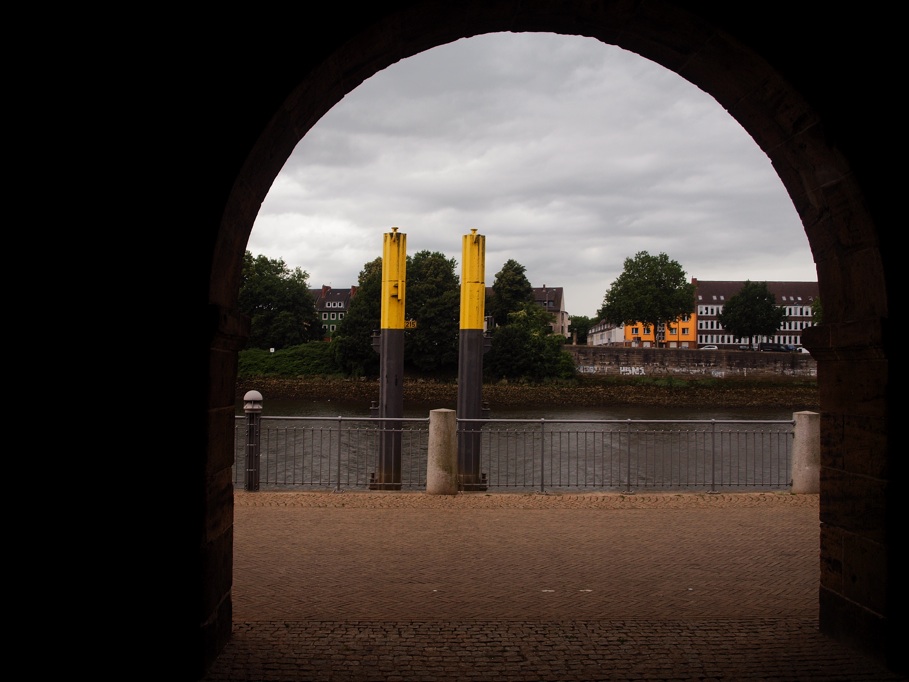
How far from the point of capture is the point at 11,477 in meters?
3.45

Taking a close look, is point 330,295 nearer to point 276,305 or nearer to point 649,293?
point 276,305

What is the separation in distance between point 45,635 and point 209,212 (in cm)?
231

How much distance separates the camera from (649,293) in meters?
72.2

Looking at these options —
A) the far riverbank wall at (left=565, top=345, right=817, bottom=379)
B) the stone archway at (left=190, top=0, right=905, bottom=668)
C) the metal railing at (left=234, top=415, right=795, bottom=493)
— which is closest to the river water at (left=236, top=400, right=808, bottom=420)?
the metal railing at (left=234, top=415, right=795, bottom=493)

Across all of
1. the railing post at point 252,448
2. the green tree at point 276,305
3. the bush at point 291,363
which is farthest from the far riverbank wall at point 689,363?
the railing post at point 252,448

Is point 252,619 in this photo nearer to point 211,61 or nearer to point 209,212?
point 209,212

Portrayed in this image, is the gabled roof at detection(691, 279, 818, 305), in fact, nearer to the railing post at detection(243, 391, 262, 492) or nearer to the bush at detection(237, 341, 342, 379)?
the bush at detection(237, 341, 342, 379)

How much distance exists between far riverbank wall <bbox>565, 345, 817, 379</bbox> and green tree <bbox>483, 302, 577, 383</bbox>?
12.6 feet

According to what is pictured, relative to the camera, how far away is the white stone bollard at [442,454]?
9953 millimetres

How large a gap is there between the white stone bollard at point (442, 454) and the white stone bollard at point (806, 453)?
5008 mm

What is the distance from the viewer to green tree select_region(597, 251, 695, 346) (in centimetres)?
7219

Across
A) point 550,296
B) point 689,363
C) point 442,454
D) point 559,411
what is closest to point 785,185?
point 442,454

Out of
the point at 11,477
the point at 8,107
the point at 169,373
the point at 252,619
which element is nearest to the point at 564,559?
the point at 252,619

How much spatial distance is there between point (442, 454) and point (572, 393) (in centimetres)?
3939
